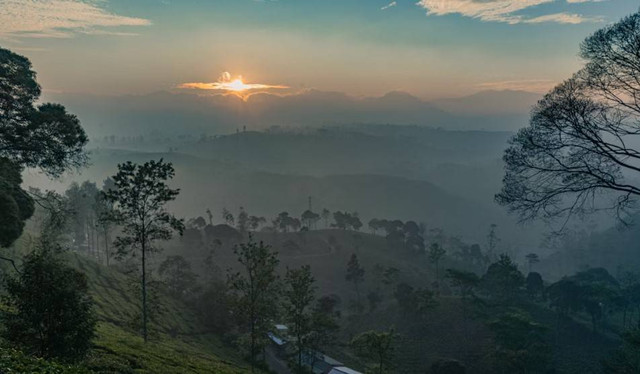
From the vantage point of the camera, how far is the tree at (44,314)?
1700cm

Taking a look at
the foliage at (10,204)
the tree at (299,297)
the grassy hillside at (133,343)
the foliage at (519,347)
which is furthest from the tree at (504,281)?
the foliage at (10,204)

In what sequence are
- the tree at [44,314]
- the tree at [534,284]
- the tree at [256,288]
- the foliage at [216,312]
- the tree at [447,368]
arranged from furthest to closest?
the tree at [534,284] → the foliage at [216,312] → the tree at [447,368] → the tree at [256,288] → the tree at [44,314]

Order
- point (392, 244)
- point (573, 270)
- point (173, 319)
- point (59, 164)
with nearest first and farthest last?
point (59, 164)
point (173, 319)
point (392, 244)
point (573, 270)

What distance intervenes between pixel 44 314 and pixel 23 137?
17.0 m

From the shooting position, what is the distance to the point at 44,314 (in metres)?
17.2

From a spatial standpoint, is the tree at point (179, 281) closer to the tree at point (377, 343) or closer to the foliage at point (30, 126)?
the tree at point (377, 343)

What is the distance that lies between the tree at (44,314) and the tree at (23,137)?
13.7 meters

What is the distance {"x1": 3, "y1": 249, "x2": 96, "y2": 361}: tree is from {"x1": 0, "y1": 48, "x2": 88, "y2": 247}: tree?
45.0 feet

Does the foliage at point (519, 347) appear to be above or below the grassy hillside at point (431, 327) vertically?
above

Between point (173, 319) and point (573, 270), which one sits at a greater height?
Answer: point (173, 319)

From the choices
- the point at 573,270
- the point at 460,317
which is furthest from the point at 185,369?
the point at 573,270

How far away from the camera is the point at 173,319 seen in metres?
66.6

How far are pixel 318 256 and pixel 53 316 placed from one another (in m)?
126

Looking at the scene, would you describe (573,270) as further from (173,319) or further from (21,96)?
(21,96)
